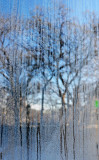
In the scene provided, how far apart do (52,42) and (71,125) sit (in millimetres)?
1217

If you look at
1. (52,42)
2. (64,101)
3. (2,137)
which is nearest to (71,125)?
(64,101)

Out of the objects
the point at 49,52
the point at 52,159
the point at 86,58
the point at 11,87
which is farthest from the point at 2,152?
the point at 86,58

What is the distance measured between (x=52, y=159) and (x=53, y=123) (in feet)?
1.55

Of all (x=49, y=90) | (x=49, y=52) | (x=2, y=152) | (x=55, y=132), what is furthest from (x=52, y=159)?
(x=49, y=52)

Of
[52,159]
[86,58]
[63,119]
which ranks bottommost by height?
[52,159]

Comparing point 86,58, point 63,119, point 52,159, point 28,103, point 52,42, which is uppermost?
point 52,42

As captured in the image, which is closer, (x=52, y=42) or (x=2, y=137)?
(x=2, y=137)

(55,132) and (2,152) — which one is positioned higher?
(55,132)

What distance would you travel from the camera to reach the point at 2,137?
10.7 feet

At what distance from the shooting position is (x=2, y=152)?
3.19 meters

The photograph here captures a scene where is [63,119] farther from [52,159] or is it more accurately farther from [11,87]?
[11,87]

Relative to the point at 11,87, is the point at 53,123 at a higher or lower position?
lower

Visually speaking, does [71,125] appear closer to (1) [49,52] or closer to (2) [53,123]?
(2) [53,123]

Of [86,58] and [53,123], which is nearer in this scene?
[53,123]
